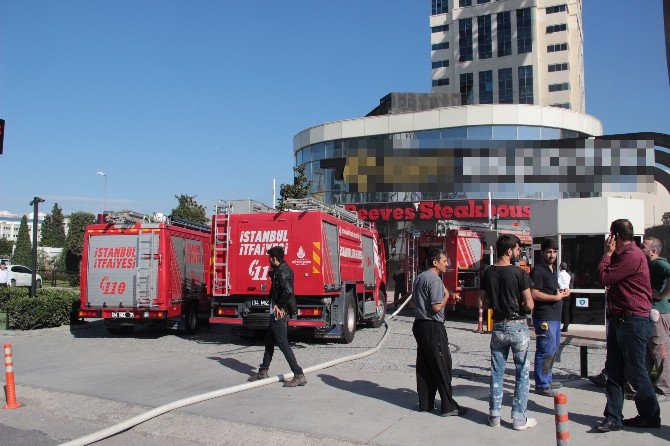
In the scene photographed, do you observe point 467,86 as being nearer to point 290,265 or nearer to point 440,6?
point 440,6

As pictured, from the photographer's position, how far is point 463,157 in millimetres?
31422

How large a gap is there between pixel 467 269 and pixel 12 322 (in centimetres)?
1282

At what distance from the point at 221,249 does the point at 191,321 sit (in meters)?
3.35

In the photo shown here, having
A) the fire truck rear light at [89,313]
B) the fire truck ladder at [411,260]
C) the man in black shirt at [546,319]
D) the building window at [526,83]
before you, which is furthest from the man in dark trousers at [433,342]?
the building window at [526,83]

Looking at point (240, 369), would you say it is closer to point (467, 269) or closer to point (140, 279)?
point (140, 279)

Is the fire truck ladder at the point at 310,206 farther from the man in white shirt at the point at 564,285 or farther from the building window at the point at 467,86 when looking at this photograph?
the building window at the point at 467,86

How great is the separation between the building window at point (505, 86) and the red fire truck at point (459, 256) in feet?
183

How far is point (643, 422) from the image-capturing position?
234 inches

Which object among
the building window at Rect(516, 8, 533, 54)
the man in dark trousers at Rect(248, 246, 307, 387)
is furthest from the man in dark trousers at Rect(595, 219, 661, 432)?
the building window at Rect(516, 8, 533, 54)

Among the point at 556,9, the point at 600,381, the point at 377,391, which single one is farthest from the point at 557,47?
the point at 377,391

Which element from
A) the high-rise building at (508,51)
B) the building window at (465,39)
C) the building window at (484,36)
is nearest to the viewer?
the high-rise building at (508,51)

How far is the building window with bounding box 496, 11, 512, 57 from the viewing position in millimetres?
71938

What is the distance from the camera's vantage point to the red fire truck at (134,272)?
46.0 feet

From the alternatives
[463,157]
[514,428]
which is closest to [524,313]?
[514,428]
